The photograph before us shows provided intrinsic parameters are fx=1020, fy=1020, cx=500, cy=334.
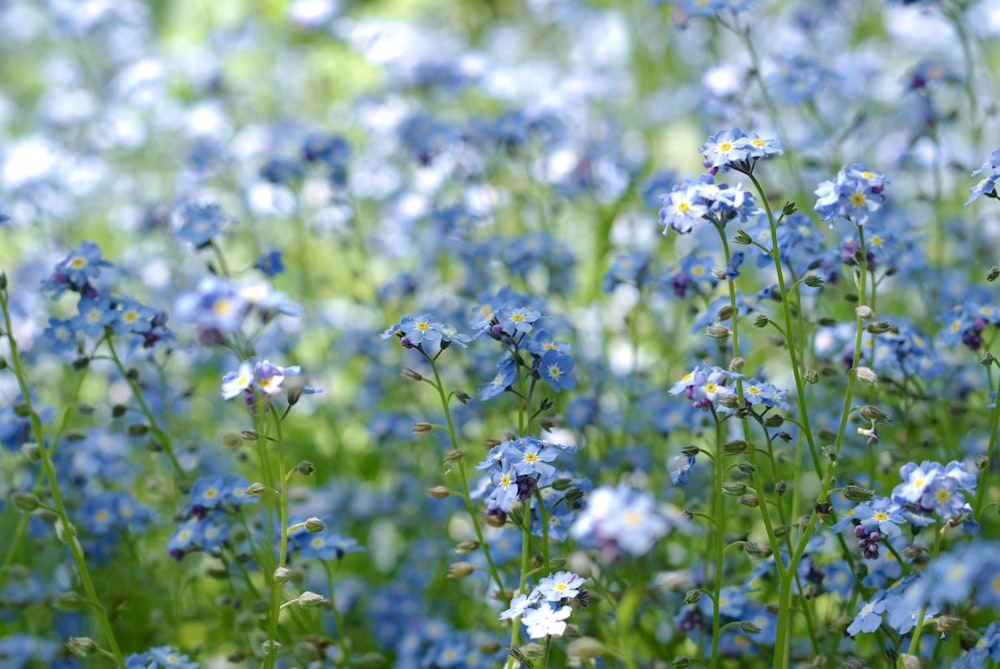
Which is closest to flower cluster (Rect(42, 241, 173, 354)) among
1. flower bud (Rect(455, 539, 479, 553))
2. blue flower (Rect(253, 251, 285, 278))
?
blue flower (Rect(253, 251, 285, 278))

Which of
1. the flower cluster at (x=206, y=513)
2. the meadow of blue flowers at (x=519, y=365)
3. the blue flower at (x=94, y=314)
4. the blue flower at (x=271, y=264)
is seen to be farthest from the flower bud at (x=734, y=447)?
the blue flower at (x=94, y=314)

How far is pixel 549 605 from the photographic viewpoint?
2467 mm

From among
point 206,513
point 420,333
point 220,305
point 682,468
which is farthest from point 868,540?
point 206,513

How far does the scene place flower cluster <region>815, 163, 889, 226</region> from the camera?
2.61 m

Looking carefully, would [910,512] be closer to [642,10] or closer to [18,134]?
[642,10]

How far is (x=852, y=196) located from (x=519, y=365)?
97 cm

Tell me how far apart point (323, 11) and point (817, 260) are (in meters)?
3.95

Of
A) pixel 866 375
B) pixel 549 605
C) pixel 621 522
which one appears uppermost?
pixel 866 375

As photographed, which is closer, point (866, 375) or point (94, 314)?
point (866, 375)

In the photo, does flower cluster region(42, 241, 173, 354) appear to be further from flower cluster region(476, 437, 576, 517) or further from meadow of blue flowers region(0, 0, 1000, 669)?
flower cluster region(476, 437, 576, 517)

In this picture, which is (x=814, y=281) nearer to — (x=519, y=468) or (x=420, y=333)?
(x=519, y=468)

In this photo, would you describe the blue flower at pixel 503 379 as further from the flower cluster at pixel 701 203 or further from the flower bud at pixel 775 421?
the flower bud at pixel 775 421

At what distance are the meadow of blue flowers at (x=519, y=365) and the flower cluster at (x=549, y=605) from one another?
0.05 ft

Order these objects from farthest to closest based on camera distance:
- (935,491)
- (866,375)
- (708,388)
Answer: (866,375) → (708,388) → (935,491)
